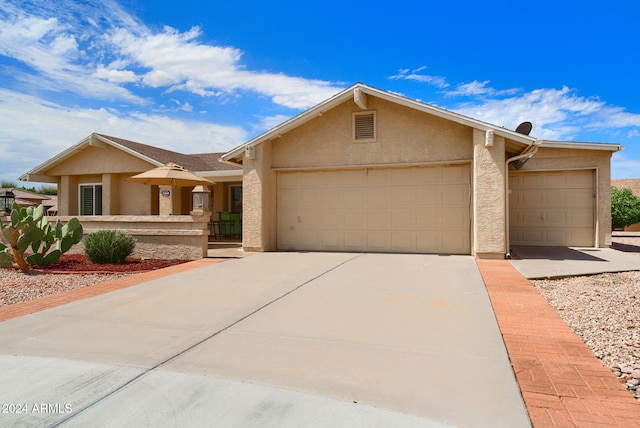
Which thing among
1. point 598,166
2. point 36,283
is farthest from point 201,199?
point 598,166

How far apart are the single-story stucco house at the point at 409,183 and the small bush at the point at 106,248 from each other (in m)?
3.38

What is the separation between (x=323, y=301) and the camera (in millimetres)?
6070

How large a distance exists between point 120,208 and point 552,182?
16714 mm

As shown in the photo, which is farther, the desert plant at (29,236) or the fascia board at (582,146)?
the fascia board at (582,146)

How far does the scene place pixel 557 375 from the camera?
345 centimetres

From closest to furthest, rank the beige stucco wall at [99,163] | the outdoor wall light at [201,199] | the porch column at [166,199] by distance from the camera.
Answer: the outdoor wall light at [201,199], the porch column at [166,199], the beige stucco wall at [99,163]

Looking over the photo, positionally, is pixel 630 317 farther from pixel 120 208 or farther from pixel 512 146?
pixel 120 208

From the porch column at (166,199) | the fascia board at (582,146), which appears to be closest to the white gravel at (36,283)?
the porch column at (166,199)

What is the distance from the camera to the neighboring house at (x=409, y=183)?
33.4ft

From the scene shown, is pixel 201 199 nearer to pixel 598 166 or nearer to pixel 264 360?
pixel 264 360

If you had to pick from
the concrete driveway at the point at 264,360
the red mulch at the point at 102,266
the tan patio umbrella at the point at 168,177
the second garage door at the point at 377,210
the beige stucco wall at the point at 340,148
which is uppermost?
the beige stucco wall at the point at 340,148

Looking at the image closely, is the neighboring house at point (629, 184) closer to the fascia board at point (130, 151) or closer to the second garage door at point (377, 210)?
the second garage door at point (377, 210)

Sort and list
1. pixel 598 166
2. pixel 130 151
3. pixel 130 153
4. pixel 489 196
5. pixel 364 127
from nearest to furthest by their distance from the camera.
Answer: pixel 489 196 → pixel 364 127 → pixel 598 166 → pixel 130 151 → pixel 130 153

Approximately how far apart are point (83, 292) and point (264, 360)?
15.5ft
